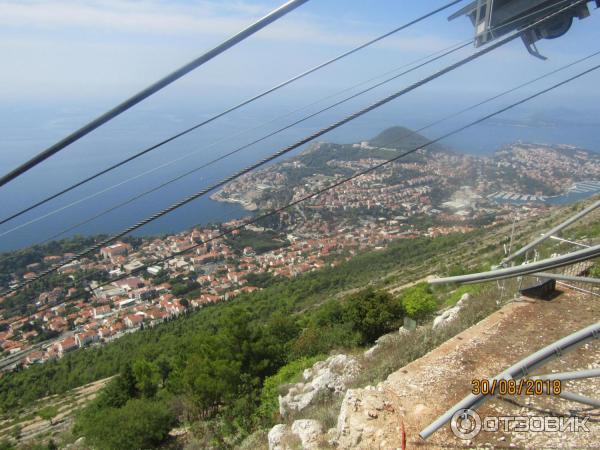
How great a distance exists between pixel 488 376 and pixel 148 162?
46.8m

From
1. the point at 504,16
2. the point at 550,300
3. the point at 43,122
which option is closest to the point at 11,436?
the point at 550,300

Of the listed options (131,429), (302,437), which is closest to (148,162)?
(131,429)

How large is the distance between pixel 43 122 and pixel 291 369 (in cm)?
13135

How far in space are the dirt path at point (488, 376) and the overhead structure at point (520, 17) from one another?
328 cm

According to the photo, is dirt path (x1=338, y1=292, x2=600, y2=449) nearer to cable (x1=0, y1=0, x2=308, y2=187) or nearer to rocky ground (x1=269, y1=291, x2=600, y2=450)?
rocky ground (x1=269, y1=291, x2=600, y2=450)

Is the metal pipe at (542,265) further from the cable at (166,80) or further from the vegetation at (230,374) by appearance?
the vegetation at (230,374)

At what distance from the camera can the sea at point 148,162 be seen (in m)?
44.6

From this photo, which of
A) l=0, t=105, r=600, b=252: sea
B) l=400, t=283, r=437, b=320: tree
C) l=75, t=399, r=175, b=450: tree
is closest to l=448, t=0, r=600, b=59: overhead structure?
l=400, t=283, r=437, b=320: tree

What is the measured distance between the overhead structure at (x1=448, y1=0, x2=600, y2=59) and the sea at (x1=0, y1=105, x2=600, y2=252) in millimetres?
31876

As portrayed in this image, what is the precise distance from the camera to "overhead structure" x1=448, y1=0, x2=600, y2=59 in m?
2.88

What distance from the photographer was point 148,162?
46.1 m

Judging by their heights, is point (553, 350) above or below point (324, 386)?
above

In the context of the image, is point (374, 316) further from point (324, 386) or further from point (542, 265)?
point (542, 265)

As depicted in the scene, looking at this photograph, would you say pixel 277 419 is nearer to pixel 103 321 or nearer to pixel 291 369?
pixel 291 369
